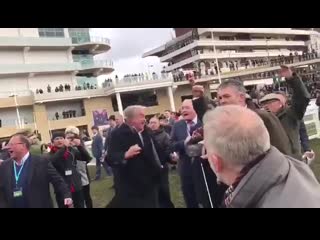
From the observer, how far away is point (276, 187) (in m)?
1.25

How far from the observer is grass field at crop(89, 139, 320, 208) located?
19.5 ft

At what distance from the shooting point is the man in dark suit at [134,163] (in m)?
3.73

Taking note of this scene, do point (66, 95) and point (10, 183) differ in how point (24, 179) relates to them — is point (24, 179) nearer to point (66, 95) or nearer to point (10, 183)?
point (10, 183)

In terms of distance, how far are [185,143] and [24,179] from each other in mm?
1464

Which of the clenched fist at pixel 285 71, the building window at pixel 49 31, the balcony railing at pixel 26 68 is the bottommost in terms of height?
the clenched fist at pixel 285 71

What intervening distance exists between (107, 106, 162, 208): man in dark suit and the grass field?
1.60 m

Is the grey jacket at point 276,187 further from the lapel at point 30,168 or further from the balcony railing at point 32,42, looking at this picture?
the balcony railing at point 32,42

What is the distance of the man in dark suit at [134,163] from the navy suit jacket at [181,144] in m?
0.39

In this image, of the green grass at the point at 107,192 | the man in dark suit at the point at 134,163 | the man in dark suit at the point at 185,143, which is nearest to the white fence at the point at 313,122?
the green grass at the point at 107,192

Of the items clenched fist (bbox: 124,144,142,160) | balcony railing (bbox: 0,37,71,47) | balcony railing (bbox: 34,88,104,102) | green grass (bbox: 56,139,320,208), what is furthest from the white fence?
balcony railing (bbox: 0,37,71,47)
